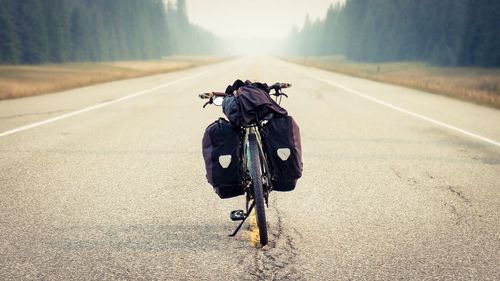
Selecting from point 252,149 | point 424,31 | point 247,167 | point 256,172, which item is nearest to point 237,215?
point 247,167

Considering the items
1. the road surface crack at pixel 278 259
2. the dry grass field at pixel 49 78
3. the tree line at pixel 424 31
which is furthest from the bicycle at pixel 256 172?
the tree line at pixel 424 31

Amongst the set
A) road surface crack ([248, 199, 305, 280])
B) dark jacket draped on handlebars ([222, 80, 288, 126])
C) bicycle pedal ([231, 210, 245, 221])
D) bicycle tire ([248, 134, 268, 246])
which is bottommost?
road surface crack ([248, 199, 305, 280])

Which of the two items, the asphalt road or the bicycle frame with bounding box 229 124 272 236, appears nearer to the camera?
the asphalt road

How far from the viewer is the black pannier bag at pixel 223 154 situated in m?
3.14

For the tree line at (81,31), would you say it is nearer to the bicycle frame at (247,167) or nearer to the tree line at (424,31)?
the tree line at (424,31)

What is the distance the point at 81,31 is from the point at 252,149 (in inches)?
3365

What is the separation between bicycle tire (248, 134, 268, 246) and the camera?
9.82ft

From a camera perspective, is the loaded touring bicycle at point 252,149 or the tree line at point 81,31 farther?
the tree line at point 81,31

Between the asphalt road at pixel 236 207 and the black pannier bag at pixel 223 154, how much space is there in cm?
52

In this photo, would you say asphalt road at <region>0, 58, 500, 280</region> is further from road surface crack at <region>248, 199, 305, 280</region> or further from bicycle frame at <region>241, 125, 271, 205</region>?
bicycle frame at <region>241, 125, 271, 205</region>

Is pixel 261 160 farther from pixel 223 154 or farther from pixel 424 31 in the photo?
pixel 424 31

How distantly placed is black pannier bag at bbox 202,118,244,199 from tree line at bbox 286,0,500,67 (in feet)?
207

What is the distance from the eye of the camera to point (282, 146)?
3.20 m

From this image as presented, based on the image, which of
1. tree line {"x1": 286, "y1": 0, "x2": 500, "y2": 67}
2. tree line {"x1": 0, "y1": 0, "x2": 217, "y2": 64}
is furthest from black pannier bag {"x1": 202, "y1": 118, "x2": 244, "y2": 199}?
tree line {"x1": 0, "y1": 0, "x2": 217, "y2": 64}
